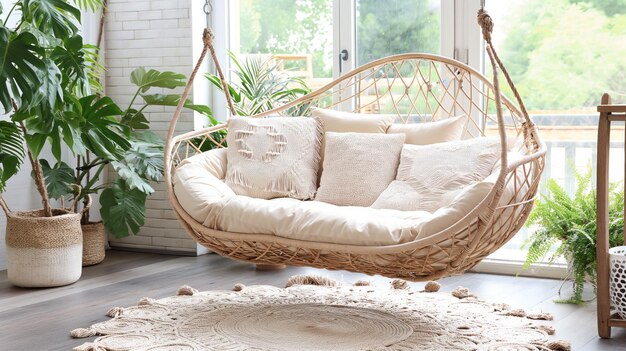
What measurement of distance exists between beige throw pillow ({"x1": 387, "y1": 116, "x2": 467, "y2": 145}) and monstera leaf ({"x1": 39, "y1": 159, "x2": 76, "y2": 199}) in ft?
6.09

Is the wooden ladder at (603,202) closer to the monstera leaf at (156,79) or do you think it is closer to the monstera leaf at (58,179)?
the monstera leaf at (156,79)

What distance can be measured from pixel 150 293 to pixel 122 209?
78cm

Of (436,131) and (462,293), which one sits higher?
(436,131)

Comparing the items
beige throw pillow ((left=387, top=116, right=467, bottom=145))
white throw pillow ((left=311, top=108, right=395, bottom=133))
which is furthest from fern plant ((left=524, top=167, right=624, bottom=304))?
white throw pillow ((left=311, top=108, right=395, bottom=133))

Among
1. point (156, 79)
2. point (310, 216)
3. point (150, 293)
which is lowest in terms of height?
point (150, 293)

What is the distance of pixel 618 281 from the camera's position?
3057 millimetres

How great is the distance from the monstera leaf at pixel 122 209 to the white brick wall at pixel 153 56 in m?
0.51

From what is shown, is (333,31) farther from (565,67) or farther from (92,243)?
(92,243)

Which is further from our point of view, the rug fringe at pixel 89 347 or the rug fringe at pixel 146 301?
the rug fringe at pixel 146 301

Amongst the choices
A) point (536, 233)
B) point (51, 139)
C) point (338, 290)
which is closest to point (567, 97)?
point (536, 233)

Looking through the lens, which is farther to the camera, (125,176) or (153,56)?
(153,56)

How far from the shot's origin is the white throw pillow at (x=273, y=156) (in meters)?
3.81

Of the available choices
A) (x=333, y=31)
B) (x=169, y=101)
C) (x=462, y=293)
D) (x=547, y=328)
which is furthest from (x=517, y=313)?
(x=169, y=101)

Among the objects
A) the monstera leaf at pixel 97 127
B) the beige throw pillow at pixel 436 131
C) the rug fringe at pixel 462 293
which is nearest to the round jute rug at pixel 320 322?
the rug fringe at pixel 462 293
